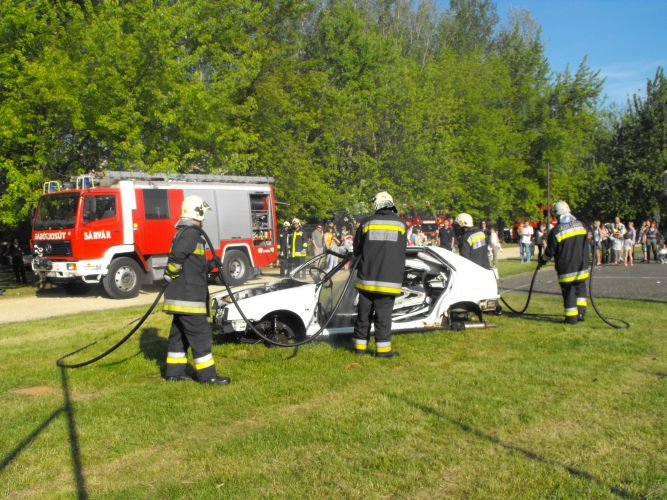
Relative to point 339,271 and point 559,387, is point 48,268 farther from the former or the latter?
point 559,387

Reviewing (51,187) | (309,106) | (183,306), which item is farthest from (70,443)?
(309,106)

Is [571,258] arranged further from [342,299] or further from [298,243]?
[298,243]

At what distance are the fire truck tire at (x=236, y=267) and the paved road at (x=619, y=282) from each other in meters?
6.96

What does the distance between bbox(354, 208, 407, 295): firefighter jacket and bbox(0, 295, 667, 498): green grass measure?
84cm

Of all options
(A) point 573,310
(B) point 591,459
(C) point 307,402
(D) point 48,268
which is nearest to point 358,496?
(B) point 591,459

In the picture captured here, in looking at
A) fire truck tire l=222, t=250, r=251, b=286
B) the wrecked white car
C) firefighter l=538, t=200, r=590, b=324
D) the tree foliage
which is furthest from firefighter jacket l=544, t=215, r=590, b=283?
the tree foliage

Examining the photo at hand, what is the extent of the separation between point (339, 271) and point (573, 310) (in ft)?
12.0

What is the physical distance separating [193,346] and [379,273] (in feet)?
7.16

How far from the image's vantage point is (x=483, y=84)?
37219 mm

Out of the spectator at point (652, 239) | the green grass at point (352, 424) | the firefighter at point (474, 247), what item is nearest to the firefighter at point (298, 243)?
the firefighter at point (474, 247)

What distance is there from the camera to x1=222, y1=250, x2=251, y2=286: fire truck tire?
17.2m

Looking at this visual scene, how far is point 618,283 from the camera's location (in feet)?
49.8

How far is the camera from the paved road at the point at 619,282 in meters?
12.8

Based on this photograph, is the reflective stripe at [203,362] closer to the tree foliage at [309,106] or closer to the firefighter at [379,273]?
the firefighter at [379,273]
